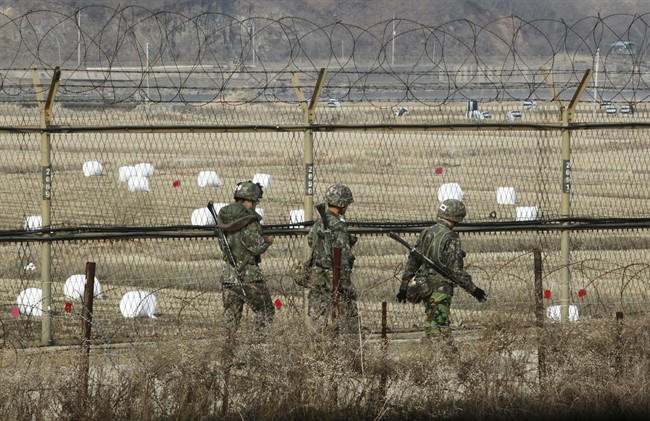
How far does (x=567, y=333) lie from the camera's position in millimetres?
8727

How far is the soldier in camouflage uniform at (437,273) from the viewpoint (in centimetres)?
919

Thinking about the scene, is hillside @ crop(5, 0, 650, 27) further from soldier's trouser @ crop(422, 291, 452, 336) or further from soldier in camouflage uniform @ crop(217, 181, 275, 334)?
soldier's trouser @ crop(422, 291, 452, 336)

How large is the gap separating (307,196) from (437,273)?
66.8 inches

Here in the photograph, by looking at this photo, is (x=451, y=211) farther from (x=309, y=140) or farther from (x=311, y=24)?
(x=311, y=24)

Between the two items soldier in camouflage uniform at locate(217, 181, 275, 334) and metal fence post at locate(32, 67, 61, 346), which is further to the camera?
metal fence post at locate(32, 67, 61, 346)

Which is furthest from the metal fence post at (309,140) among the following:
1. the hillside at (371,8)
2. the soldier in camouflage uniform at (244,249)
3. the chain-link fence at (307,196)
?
the hillside at (371,8)

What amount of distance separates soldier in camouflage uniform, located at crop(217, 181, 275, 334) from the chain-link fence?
1.15 feet

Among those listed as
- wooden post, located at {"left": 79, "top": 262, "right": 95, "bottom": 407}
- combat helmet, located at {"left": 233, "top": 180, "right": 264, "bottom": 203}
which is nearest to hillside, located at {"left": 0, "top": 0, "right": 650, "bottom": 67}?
combat helmet, located at {"left": 233, "top": 180, "right": 264, "bottom": 203}

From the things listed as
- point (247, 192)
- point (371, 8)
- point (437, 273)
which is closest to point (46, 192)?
point (247, 192)

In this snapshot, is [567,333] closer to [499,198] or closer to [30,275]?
[30,275]

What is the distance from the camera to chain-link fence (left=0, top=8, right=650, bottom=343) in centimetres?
1038

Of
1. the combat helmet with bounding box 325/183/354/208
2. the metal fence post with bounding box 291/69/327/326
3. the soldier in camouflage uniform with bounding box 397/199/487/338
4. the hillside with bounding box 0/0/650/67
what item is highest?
the hillside with bounding box 0/0/650/67

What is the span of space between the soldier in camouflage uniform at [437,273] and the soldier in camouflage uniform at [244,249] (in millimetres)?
1086

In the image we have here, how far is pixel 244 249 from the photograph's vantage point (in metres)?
9.49
